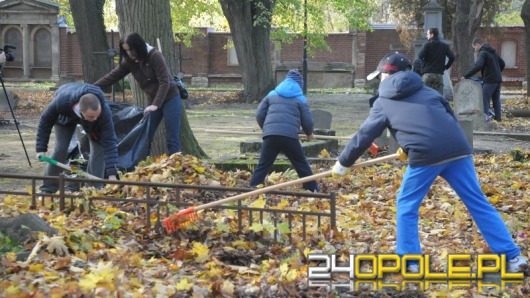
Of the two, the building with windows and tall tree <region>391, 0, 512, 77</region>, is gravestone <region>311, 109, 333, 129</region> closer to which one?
tall tree <region>391, 0, 512, 77</region>

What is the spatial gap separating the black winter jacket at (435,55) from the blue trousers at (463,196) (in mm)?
13746

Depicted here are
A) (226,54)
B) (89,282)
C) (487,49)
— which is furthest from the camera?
(226,54)

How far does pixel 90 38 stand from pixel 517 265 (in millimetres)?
23566

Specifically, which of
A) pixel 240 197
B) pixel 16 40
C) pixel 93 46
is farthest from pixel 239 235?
pixel 16 40

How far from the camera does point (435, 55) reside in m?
20.5

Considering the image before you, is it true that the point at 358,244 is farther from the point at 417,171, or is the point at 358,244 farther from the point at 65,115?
the point at 65,115

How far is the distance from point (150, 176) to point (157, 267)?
309cm

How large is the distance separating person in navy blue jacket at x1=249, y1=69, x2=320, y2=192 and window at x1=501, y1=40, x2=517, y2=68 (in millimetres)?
39572

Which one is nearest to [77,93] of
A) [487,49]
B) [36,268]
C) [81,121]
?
[81,121]

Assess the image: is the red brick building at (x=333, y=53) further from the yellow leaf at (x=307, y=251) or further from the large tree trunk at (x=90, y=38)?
the yellow leaf at (x=307, y=251)

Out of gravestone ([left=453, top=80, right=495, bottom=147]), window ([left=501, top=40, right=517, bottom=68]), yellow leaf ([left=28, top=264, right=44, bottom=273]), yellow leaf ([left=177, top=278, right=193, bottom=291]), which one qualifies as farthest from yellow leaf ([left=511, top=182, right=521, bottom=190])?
window ([left=501, top=40, right=517, bottom=68])

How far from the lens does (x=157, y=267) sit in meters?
6.88

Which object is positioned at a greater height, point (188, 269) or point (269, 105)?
point (269, 105)

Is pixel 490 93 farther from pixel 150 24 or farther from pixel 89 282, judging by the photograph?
pixel 89 282
